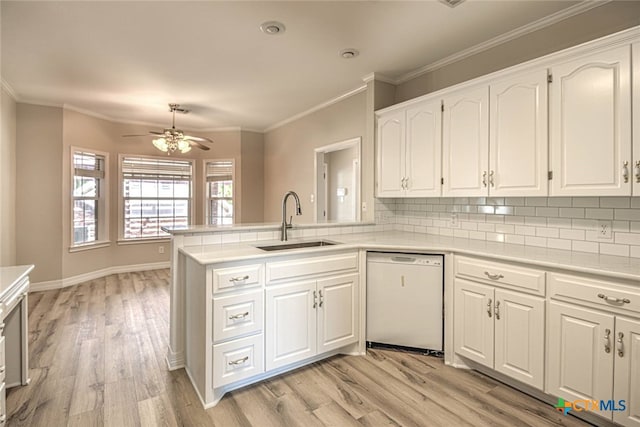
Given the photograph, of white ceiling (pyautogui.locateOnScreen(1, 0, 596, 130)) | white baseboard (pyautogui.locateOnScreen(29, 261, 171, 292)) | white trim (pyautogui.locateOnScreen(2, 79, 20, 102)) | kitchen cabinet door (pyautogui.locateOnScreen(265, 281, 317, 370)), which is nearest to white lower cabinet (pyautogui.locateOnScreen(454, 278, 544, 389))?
kitchen cabinet door (pyautogui.locateOnScreen(265, 281, 317, 370))

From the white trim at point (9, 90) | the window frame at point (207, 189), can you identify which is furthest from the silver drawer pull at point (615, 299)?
the white trim at point (9, 90)

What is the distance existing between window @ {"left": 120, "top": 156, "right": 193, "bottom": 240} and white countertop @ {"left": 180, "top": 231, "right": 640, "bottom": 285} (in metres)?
4.26

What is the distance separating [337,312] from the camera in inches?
102

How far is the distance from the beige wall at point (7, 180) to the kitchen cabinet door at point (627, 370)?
5.93m

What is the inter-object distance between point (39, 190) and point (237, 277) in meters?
4.36

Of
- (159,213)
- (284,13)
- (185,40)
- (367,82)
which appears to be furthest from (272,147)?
(284,13)

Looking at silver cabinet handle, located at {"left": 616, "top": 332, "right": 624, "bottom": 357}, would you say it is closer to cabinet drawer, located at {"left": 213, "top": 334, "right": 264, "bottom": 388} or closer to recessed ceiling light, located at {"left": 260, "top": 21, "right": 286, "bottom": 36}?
cabinet drawer, located at {"left": 213, "top": 334, "right": 264, "bottom": 388}

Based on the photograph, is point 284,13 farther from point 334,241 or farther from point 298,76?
point 334,241

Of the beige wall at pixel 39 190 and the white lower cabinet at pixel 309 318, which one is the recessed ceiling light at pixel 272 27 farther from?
the beige wall at pixel 39 190

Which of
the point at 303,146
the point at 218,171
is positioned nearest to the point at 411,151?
the point at 303,146

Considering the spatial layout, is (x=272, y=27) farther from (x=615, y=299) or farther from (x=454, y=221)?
(x=615, y=299)

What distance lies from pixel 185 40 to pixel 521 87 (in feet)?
9.06

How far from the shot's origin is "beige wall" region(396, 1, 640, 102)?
219 centimetres

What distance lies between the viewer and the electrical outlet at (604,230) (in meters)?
2.19
